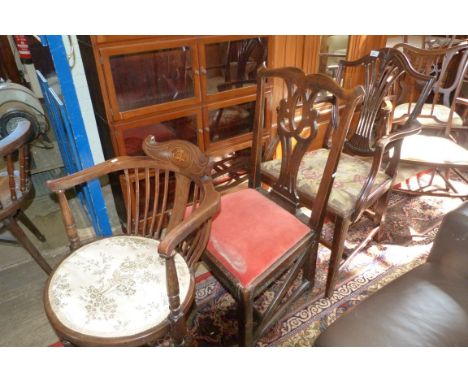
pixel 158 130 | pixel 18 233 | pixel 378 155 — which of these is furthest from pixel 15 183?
pixel 378 155

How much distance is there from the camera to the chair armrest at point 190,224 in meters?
0.89

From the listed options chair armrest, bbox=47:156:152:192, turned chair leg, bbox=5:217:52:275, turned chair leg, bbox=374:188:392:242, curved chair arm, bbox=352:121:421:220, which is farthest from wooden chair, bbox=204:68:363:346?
turned chair leg, bbox=5:217:52:275

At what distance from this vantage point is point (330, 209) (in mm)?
1479

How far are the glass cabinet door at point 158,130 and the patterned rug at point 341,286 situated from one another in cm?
79

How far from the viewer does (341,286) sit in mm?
1742

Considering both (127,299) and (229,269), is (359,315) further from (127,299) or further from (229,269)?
(127,299)

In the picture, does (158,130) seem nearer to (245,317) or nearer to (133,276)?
(133,276)

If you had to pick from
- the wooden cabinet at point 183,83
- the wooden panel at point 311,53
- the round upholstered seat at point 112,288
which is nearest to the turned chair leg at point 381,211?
the wooden cabinet at point 183,83

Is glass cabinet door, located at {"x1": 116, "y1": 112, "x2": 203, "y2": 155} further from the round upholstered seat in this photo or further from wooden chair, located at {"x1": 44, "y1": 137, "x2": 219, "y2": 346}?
the round upholstered seat

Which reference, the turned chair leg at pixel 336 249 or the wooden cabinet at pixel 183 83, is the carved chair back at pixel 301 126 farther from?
the wooden cabinet at pixel 183 83

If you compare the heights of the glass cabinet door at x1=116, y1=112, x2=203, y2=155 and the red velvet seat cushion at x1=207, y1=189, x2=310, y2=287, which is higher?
the glass cabinet door at x1=116, y1=112, x2=203, y2=155

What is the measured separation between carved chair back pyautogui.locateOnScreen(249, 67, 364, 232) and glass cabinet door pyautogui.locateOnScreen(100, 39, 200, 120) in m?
0.43

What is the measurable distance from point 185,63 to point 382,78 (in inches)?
40.4

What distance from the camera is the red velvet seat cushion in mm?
1204
